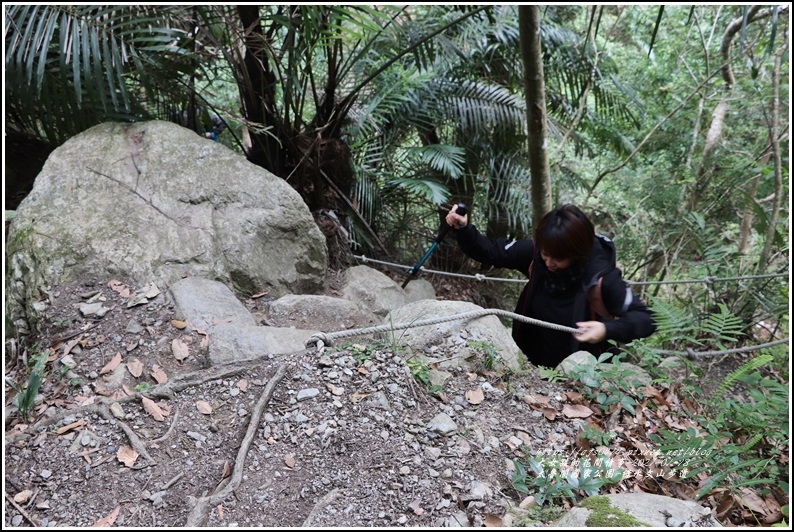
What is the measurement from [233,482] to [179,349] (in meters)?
0.91

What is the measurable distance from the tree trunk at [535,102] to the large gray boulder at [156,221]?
1564 mm

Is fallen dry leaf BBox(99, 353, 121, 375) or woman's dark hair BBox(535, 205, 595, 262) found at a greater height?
woman's dark hair BBox(535, 205, 595, 262)

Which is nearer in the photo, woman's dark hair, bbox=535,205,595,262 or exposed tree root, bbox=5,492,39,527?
exposed tree root, bbox=5,492,39,527

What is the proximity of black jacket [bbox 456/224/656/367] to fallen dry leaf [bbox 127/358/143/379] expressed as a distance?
196 cm

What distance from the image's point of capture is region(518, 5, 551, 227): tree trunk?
305 centimetres

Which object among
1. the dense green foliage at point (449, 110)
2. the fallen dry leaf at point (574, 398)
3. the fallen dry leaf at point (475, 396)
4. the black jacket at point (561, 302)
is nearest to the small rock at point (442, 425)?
the fallen dry leaf at point (475, 396)

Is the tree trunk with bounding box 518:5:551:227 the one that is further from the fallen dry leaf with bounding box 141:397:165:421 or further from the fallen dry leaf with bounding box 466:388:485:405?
the fallen dry leaf with bounding box 141:397:165:421

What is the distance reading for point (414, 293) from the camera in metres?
4.63

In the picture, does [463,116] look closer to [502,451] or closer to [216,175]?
[216,175]

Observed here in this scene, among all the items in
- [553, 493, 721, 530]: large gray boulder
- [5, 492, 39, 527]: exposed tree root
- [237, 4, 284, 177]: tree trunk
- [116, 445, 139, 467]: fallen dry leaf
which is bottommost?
[5, 492, 39, 527]: exposed tree root

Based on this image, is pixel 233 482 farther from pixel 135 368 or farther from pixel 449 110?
pixel 449 110

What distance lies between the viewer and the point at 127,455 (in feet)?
5.98

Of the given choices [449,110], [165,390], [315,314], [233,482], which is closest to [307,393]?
[233,482]

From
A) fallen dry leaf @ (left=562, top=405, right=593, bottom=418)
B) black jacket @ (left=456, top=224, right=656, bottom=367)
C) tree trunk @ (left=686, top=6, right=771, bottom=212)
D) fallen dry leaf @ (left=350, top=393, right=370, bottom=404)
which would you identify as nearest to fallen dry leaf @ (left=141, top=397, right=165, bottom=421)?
fallen dry leaf @ (left=350, top=393, right=370, bottom=404)
